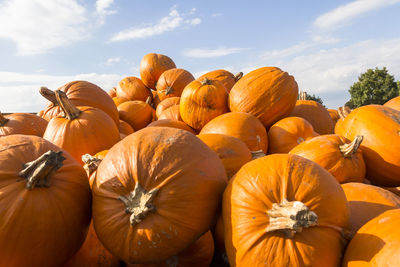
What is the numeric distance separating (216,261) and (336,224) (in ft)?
3.65

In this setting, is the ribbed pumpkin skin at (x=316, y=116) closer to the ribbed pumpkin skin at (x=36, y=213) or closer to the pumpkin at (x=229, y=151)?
the pumpkin at (x=229, y=151)

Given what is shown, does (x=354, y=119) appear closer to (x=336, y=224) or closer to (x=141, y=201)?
(x=336, y=224)

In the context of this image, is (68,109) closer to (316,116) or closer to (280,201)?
(280,201)

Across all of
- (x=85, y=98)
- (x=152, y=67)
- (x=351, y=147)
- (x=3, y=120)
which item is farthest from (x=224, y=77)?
(x=3, y=120)

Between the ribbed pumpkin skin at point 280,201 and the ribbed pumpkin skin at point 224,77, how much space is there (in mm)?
3666

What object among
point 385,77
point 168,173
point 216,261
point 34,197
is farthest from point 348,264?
point 385,77

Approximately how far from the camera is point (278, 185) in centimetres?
136

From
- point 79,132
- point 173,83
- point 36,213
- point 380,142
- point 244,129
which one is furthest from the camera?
point 173,83

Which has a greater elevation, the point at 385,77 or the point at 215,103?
the point at 215,103

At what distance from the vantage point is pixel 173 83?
6230 millimetres

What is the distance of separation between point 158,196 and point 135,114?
Answer: 13.0 feet

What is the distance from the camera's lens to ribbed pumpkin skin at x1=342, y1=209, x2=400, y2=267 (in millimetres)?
1204

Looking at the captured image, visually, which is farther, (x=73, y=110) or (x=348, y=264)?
(x=73, y=110)

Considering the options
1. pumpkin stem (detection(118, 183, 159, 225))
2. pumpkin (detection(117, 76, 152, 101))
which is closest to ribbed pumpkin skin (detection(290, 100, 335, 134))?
pumpkin stem (detection(118, 183, 159, 225))
